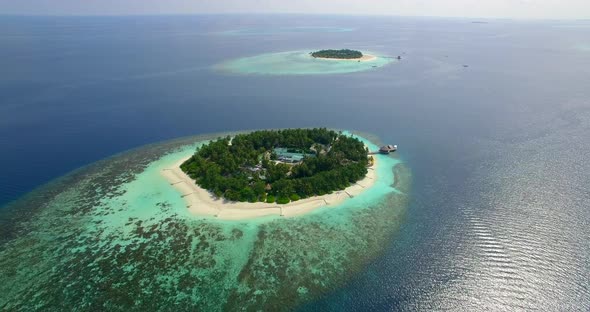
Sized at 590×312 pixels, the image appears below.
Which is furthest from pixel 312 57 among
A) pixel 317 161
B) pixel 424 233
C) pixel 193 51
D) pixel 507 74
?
pixel 424 233

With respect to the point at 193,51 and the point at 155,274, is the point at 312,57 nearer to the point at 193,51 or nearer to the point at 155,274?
the point at 193,51

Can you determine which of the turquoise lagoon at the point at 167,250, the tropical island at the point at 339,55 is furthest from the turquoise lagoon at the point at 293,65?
the turquoise lagoon at the point at 167,250

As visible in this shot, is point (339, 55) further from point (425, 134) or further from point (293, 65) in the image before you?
point (425, 134)

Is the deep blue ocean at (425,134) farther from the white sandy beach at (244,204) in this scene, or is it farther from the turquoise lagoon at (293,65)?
the white sandy beach at (244,204)

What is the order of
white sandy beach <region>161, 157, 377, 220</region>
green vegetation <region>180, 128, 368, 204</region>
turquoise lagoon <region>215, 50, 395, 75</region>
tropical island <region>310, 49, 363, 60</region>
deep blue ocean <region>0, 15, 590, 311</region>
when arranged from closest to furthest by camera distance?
deep blue ocean <region>0, 15, 590, 311</region>
white sandy beach <region>161, 157, 377, 220</region>
green vegetation <region>180, 128, 368, 204</region>
turquoise lagoon <region>215, 50, 395, 75</region>
tropical island <region>310, 49, 363, 60</region>

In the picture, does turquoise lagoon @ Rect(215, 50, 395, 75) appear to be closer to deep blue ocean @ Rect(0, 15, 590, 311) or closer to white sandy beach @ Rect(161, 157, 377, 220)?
deep blue ocean @ Rect(0, 15, 590, 311)

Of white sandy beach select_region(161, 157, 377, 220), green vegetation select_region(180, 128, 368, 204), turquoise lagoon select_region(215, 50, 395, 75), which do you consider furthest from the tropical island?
white sandy beach select_region(161, 157, 377, 220)
